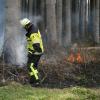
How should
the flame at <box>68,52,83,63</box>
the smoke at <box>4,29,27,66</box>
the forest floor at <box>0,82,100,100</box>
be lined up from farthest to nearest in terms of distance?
1. the flame at <box>68,52,83,63</box>
2. the smoke at <box>4,29,27,66</box>
3. the forest floor at <box>0,82,100,100</box>

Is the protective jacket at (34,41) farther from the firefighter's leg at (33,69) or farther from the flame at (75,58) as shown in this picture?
the flame at (75,58)

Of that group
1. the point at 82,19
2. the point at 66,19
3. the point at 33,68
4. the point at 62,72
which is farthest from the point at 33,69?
the point at 82,19

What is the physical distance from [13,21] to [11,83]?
11.9ft

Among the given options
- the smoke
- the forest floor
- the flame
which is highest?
the smoke

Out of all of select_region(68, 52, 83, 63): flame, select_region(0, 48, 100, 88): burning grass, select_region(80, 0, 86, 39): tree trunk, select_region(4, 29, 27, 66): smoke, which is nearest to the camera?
select_region(0, 48, 100, 88): burning grass

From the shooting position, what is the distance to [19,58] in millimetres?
17000

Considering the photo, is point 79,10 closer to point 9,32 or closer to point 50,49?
point 50,49

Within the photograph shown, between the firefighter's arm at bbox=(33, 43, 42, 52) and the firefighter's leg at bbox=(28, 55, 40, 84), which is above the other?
the firefighter's arm at bbox=(33, 43, 42, 52)

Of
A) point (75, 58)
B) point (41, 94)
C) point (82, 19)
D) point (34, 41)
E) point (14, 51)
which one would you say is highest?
point (82, 19)

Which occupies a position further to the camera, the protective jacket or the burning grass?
the burning grass

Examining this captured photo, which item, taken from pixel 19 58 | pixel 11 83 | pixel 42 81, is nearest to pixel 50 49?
pixel 19 58

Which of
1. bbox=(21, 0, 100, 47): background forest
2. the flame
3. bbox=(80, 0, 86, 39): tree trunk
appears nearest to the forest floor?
the flame

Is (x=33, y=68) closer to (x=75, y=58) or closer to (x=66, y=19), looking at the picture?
(x=75, y=58)

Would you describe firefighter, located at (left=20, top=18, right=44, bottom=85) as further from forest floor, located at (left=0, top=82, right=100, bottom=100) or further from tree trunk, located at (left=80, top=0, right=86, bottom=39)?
tree trunk, located at (left=80, top=0, right=86, bottom=39)
